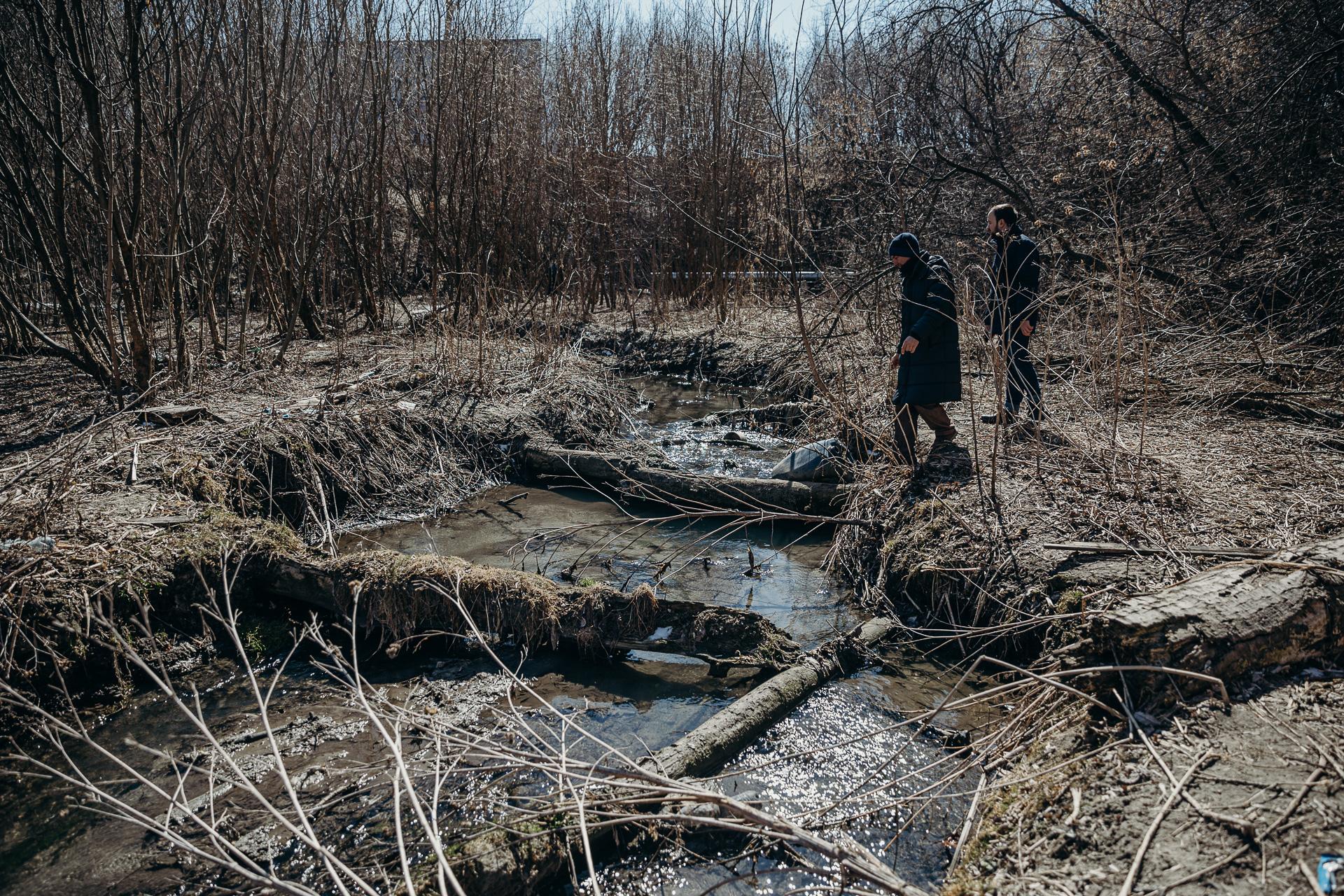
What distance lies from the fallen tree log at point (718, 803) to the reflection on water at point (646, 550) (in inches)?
31.2

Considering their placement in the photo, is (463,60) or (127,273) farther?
(463,60)

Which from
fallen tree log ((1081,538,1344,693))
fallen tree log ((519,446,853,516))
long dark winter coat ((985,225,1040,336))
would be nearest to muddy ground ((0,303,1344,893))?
fallen tree log ((1081,538,1344,693))

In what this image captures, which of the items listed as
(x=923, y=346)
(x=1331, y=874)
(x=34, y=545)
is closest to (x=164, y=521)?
(x=34, y=545)

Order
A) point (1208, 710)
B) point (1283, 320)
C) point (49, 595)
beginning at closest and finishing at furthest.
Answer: point (1208, 710), point (49, 595), point (1283, 320)

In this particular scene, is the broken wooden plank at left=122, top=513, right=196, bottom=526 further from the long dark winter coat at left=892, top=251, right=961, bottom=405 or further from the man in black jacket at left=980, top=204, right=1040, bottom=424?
the man in black jacket at left=980, top=204, right=1040, bottom=424

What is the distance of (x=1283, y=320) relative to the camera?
779 cm

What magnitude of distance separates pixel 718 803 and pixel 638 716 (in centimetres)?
188

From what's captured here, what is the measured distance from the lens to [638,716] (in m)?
4.41

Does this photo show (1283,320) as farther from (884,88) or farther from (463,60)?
(463,60)

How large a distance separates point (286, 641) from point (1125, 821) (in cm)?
450

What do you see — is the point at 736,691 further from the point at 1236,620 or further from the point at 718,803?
the point at 1236,620

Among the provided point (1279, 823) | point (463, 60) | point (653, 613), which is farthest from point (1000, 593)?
point (463, 60)

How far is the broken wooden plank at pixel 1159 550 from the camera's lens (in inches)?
151

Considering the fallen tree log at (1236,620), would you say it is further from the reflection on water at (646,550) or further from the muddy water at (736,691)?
the reflection on water at (646,550)
